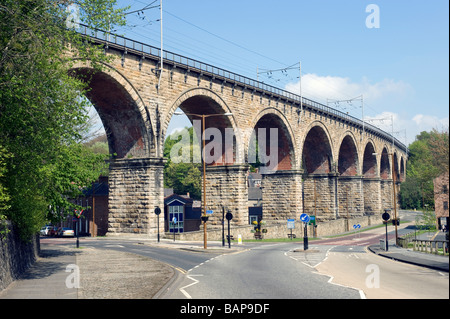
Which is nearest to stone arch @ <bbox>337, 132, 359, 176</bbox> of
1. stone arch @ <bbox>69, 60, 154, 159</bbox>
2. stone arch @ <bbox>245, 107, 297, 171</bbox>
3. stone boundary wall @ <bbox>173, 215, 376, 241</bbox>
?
stone boundary wall @ <bbox>173, 215, 376, 241</bbox>

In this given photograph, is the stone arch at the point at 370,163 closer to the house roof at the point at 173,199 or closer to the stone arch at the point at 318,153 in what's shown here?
the stone arch at the point at 318,153

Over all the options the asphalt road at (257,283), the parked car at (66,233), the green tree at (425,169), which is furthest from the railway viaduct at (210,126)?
the parked car at (66,233)

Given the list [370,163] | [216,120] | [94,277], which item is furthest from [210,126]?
[370,163]

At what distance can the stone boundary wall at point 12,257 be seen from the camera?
1630 centimetres

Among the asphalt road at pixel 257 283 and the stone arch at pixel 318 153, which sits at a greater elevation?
the stone arch at pixel 318 153

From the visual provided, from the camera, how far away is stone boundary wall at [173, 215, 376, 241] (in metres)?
46.0

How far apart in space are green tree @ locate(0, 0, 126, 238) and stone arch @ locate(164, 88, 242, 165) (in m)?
23.7

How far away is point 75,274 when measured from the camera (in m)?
19.9

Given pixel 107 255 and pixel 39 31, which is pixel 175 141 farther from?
pixel 39 31

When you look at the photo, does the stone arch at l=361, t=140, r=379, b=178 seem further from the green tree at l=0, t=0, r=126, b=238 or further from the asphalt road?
the green tree at l=0, t=0, r=126, b=238

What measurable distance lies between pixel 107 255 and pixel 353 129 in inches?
2553

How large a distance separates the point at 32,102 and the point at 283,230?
45572mm

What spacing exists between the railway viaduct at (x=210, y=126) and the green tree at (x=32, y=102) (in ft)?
15.5
